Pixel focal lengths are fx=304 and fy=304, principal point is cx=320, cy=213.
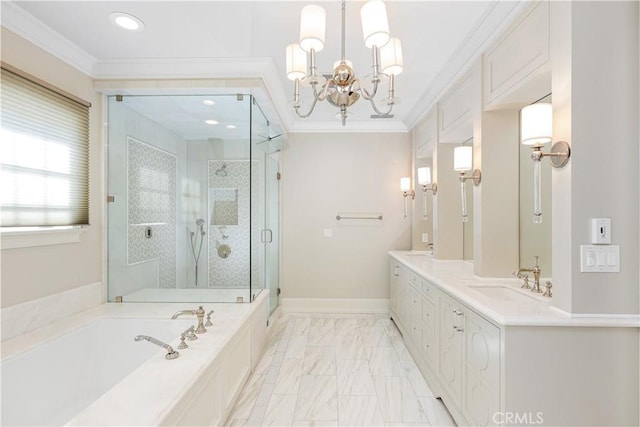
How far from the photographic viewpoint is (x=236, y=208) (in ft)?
9.57

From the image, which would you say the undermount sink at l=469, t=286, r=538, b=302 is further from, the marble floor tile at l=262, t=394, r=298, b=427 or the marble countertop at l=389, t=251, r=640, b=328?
the marble floor tile at l=262, t=394, r=298, b=427

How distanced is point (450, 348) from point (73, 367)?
242cm

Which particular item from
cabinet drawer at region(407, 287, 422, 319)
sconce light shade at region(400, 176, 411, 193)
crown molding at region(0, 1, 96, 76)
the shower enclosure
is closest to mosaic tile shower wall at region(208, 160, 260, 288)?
the shower enclosure

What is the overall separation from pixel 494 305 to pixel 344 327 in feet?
7.63

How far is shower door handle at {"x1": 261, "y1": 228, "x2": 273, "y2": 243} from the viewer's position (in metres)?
3.27

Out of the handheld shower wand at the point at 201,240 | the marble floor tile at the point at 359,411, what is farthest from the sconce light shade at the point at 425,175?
the handheld shower wand at the point at 201,240

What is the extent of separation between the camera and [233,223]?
9.57 feet

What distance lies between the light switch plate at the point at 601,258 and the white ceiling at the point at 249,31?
4.68 ft

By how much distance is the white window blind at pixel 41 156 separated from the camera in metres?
1.78

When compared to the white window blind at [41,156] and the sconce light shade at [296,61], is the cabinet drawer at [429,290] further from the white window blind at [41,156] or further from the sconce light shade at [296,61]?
the white window blind at [41,156]

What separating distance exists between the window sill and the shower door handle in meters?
1.52

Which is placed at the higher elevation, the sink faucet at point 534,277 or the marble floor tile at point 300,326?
the sink faucet at point 534,277

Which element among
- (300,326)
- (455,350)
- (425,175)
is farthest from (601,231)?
(300,326)

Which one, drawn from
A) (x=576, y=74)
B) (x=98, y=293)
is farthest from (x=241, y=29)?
(x=98, y=293)
